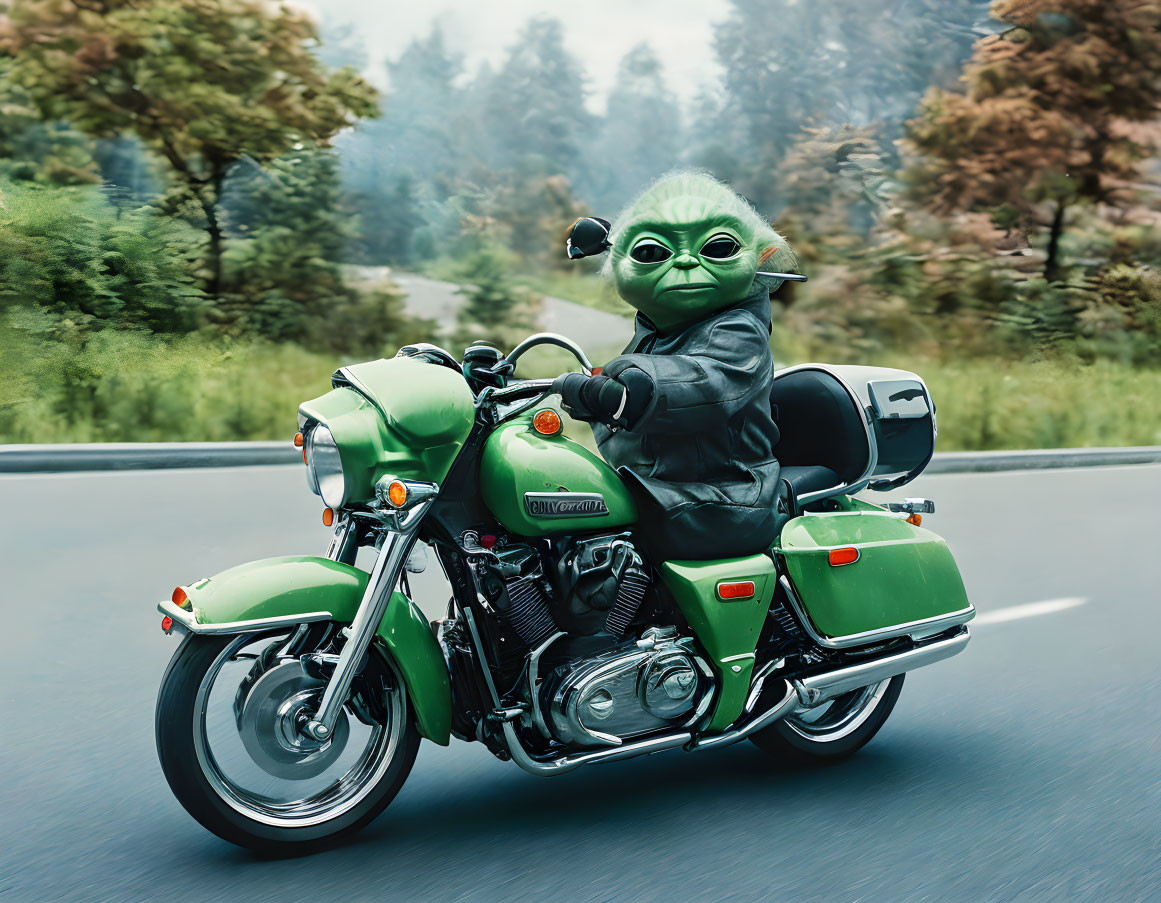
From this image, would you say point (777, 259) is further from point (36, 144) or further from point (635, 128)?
point (635, 128)

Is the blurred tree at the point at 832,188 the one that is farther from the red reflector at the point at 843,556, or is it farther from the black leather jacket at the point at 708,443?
the black leather jacket at the point at 708,443

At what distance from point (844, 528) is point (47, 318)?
1328 centimetres

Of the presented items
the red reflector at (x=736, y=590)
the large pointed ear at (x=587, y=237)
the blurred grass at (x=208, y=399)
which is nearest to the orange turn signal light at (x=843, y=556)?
the red reflector at (x=736, y=590)

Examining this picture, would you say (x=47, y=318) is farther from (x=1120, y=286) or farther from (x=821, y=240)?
(x=1120, y=286)

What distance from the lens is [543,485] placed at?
322 centimetres

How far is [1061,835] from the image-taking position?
11.3ft

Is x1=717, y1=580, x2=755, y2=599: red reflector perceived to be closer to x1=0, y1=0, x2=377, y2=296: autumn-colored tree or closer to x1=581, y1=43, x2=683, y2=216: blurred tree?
x1=0, y1=0, x2=377, y2=296: autumn-colored tree

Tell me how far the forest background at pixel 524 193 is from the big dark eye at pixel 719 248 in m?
11.7

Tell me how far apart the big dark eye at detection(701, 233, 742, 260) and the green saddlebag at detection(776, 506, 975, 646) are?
0.81 meters

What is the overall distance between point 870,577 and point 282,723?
174cm

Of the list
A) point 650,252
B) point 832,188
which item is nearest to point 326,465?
point 650,252

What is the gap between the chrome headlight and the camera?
3053 millimetres

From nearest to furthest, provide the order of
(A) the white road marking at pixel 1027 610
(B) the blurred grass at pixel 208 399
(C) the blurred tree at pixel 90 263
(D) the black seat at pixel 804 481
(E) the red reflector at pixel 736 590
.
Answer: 1. (E) the red reflector at pixel 736 590
2. (D) the black seat at pixel 804 481
3. (A) the white road marking at pixel 1027 610
4. (B) the blurred grass at pixel 208 399
5. (C) the blurred tree at pixel 90 263

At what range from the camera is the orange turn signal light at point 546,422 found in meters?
3.26
